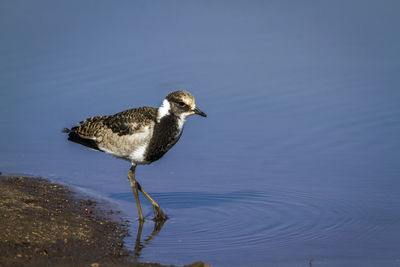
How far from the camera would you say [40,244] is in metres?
6.86

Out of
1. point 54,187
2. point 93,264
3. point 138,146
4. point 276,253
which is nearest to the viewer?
point 93,264

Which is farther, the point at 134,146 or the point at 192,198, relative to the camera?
the point at 192,198

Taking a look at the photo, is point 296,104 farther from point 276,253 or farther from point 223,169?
point 276,253

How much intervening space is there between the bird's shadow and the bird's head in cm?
123

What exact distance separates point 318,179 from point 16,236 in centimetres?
468

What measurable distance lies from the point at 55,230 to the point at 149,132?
194cm

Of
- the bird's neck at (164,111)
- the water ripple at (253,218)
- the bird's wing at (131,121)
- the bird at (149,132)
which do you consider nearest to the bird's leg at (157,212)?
the bird at (149,132)

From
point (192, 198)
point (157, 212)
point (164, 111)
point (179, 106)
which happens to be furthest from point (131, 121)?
point (192, 198)

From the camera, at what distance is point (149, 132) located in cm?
865

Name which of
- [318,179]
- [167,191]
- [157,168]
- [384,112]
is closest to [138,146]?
[167,191]

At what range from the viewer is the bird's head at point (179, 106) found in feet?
28.7

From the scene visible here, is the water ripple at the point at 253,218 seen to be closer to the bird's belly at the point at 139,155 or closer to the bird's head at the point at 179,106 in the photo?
the bird's belly at the point at 139,155

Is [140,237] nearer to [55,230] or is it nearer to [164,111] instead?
[55,230]

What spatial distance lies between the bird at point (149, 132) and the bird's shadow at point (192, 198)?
403 mm
